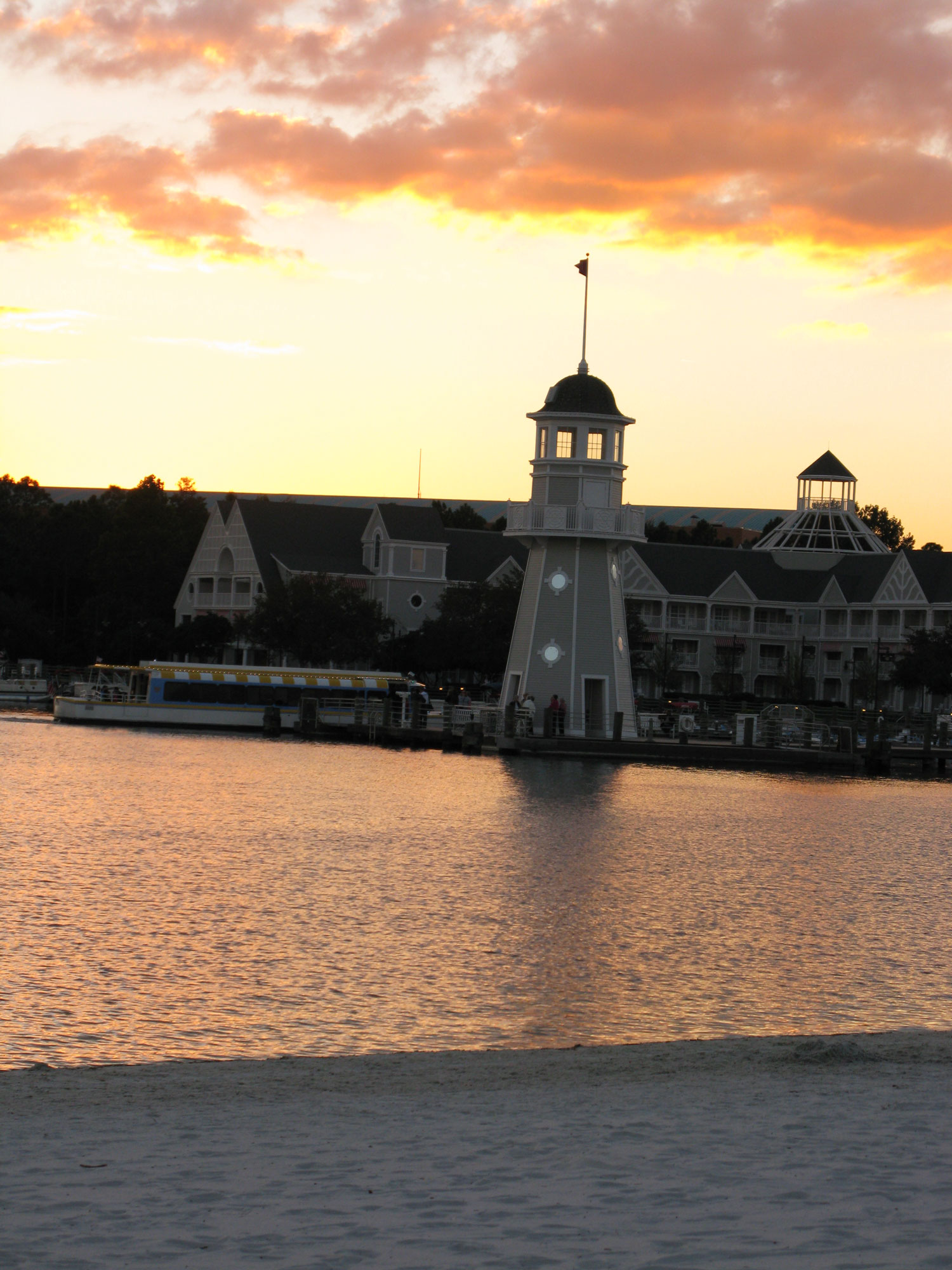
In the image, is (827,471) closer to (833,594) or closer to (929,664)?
(833,594)

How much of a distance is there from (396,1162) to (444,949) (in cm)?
1093

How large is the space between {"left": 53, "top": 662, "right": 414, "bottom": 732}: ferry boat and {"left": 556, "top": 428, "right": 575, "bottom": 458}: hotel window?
59.3 feet

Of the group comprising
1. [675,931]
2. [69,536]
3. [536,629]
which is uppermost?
[69,536]

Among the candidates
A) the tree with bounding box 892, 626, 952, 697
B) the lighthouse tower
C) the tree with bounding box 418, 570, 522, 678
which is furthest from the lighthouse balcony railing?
the tree with bounding box 892, 626, 952, 697

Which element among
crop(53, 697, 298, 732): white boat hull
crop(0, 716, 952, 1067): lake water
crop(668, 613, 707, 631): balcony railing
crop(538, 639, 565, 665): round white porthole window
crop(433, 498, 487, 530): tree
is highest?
crop(433, 498, 487, 530): tree

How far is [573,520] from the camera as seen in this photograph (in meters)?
61.8

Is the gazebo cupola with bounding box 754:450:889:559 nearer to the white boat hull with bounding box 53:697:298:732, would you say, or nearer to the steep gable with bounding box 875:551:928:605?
the steep gable with bounding box 875:551:928:605

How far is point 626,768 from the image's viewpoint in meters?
61.0

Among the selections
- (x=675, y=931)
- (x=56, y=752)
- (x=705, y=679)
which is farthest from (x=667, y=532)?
(x=675, y=931)

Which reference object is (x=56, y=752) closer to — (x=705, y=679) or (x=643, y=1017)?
(x=643, y=1017)

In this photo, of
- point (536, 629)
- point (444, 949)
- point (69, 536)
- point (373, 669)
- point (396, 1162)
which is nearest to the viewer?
point (396, 1162)

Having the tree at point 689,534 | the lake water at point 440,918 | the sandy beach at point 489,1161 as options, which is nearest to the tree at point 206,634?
the lake water at point 440,918

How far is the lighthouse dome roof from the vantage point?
6206cm

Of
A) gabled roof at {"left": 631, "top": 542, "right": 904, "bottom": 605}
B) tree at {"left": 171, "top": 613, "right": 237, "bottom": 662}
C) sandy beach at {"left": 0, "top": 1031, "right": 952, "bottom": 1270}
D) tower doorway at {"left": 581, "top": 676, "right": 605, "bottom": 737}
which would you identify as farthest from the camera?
gabled roof at {"left": 631, "top": 542, "right": 904, "bottom": 605}
